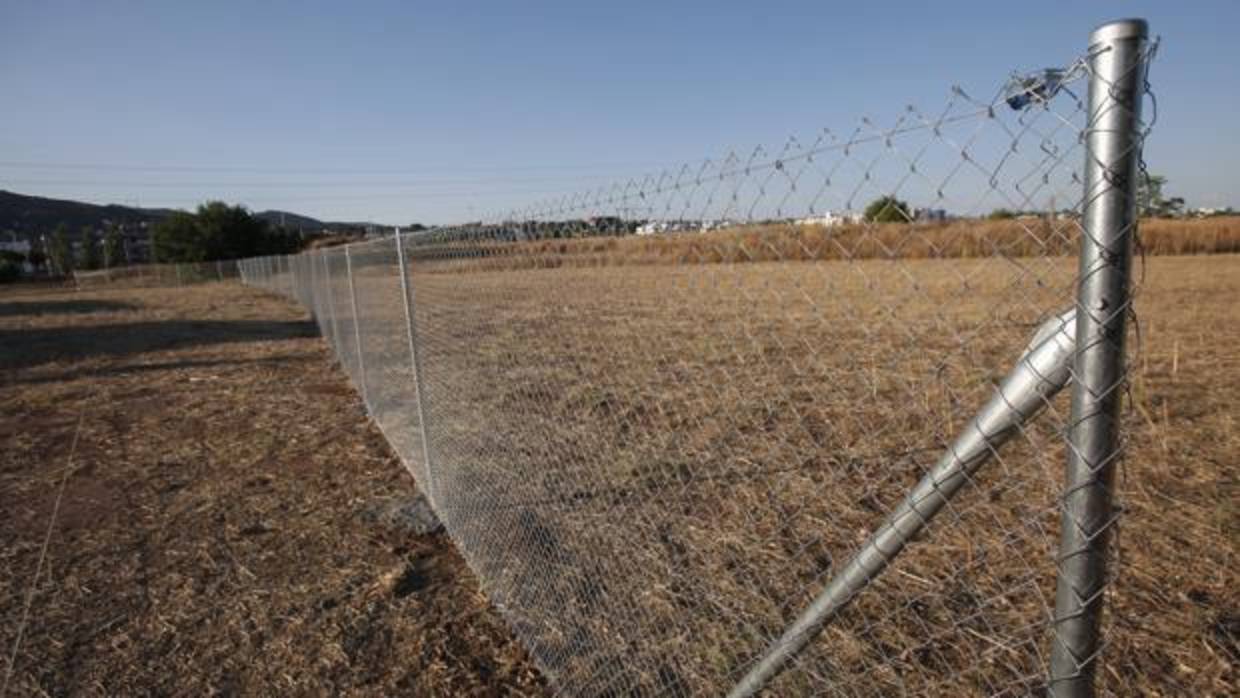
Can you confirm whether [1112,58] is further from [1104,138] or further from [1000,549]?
[1000,549]

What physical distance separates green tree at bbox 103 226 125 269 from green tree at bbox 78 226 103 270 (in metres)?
1.13

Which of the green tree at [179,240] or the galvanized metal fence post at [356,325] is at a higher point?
the green tree at [179,240]

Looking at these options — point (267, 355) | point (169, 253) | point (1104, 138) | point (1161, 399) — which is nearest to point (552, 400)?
point (1161, 399)

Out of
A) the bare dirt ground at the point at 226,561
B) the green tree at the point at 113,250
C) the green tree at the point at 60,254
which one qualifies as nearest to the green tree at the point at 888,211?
the bare dirt ground at the point at 226,561

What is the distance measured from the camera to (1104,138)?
3.01 feet

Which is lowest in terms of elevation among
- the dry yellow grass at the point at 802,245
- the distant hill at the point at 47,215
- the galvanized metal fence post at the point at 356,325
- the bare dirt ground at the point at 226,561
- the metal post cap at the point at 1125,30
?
the bare dirt ground at the point at 226,561

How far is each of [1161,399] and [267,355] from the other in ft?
36.9

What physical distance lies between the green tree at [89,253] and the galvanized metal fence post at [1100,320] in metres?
84.1

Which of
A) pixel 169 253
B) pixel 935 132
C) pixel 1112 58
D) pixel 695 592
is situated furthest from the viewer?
pixel 169 253

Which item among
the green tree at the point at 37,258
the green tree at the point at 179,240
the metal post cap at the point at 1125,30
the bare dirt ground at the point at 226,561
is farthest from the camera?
the green tree at the point at 37,258

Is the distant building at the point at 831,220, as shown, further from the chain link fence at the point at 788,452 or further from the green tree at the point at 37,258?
the green tree at the point at 37,258

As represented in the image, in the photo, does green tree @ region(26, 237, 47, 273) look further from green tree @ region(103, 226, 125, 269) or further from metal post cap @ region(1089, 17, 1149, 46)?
metal post cap @ region(1089, 17, 1149, 46)

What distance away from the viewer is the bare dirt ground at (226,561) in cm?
284

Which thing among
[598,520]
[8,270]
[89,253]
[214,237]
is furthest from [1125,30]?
[89,253]
